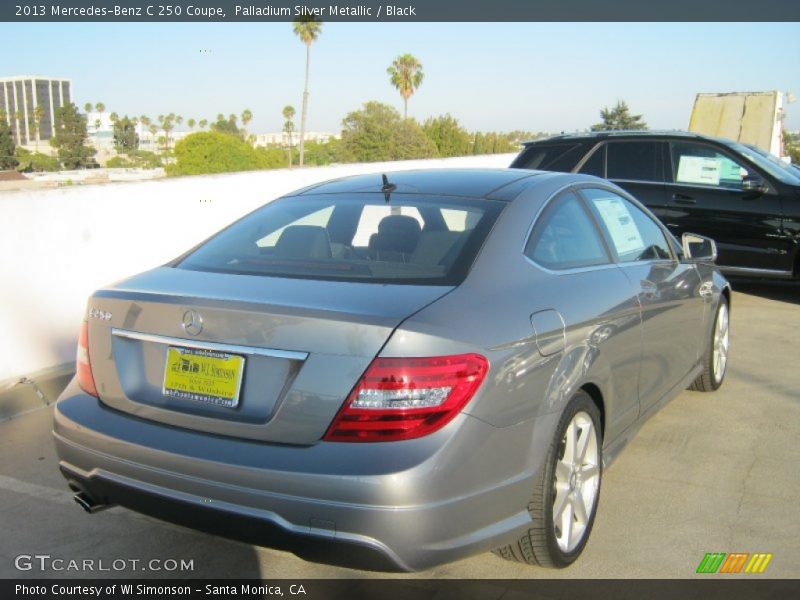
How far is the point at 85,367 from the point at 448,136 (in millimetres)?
73340

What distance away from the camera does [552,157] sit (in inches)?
400

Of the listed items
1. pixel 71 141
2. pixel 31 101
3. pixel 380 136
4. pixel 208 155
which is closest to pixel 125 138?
pixel 71 141

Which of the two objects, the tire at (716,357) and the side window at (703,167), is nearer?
the tire at (716,357)

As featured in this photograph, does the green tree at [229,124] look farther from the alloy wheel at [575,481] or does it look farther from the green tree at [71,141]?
the alloy wheel at [575,481]

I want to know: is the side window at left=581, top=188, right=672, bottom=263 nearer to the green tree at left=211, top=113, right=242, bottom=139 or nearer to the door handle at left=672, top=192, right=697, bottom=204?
the door handle at left=672, top=192, right=697, bottom=204

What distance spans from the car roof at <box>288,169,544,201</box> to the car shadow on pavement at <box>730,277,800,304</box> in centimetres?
663

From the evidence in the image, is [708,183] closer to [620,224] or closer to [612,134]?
[612,134]

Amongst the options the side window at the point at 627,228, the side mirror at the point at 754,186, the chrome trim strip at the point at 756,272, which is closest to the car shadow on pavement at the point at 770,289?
the chrome trim strip at the point at 756,272

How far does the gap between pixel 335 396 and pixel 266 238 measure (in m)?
1.31

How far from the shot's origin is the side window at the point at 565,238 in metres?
3.60

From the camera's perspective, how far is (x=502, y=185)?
3926 mm

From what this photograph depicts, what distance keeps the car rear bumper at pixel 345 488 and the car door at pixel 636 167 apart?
7.37m

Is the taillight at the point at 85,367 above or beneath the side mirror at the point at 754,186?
beneath

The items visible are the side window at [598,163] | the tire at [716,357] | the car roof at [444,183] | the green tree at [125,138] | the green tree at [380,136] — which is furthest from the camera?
the green tree at [125,138]
